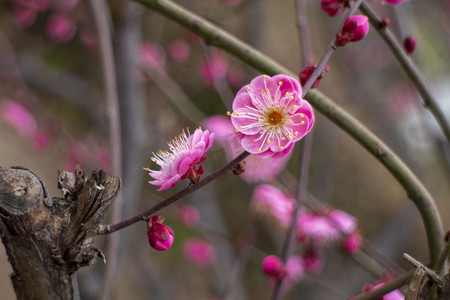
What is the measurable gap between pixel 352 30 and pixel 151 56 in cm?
182

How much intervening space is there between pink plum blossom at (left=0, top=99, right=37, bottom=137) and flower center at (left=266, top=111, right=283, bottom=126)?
2.09 metres

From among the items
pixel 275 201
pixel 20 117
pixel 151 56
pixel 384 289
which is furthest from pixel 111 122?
pixel 20 117

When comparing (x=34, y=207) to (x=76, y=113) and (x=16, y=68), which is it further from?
(x=76, y=113)

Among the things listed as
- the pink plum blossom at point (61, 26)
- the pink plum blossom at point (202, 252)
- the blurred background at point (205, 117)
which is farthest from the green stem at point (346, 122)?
the pink plum blossom at point (61, 26)

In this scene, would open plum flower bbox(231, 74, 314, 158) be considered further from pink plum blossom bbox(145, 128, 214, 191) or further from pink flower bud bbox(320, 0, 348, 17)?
pink flower bud bbox(320, 0, 348, 17)

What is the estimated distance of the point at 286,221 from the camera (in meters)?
1.30

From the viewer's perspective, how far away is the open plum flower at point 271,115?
491mm

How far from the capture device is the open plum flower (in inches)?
19.3

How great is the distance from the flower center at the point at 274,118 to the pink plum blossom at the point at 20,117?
2093 mm

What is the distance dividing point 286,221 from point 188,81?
174cm

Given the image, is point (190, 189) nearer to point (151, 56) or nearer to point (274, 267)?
point (274, 267)

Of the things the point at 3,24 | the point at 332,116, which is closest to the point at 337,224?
the point at 332,116

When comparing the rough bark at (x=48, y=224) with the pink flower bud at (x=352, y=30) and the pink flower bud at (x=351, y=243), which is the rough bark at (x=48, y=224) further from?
the pink flower bud at (x=351, y=243)

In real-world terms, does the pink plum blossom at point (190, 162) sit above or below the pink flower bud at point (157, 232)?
A: above
